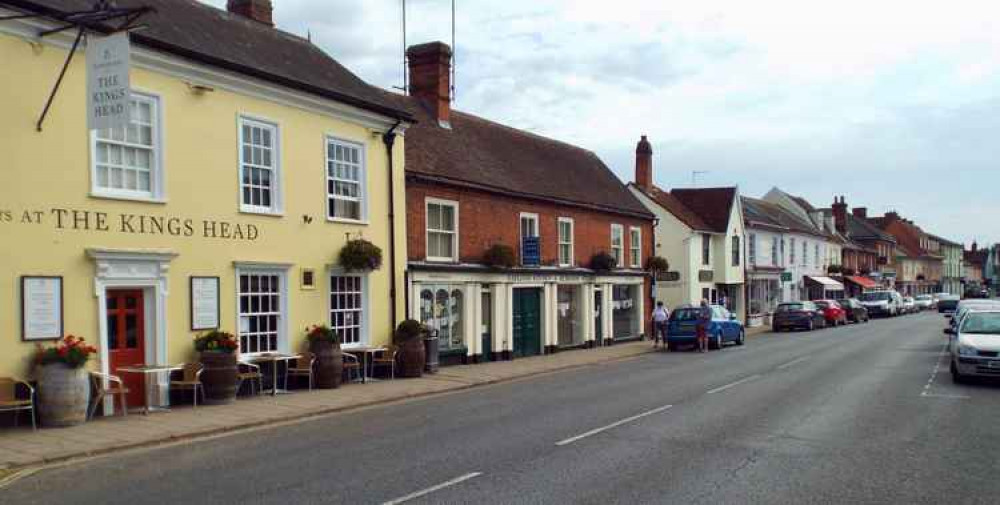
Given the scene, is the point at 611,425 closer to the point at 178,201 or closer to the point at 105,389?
the point at 105,389

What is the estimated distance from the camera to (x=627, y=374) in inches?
807

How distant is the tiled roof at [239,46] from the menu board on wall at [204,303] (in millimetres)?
3922

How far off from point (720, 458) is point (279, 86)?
11.4 meters

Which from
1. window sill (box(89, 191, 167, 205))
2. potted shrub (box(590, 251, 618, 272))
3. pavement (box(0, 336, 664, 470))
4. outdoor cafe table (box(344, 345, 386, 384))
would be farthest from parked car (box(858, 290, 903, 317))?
window sill (box(89, 191, 167, 205))

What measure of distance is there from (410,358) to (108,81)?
30.5 ft

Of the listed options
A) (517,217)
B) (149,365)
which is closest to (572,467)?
(149,365)

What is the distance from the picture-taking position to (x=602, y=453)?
388 inches

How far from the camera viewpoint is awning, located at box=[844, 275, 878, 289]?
69375mm

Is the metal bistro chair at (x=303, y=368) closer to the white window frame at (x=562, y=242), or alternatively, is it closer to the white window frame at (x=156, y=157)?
the white window frame at (x=156, y=157)

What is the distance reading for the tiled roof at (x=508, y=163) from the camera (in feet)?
76.3

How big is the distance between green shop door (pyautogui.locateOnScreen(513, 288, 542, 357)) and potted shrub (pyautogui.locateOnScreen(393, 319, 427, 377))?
651 centimetres

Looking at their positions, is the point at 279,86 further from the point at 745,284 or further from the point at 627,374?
the point at 745,284

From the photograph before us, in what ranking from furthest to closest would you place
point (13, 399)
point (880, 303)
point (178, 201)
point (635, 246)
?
1. point (880, 303)
2. point (635, 246)
3. point (178, 201)
4. point (13, 399)

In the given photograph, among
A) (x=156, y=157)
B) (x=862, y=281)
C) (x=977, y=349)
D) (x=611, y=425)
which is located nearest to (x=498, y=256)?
(x=156, y=157)
